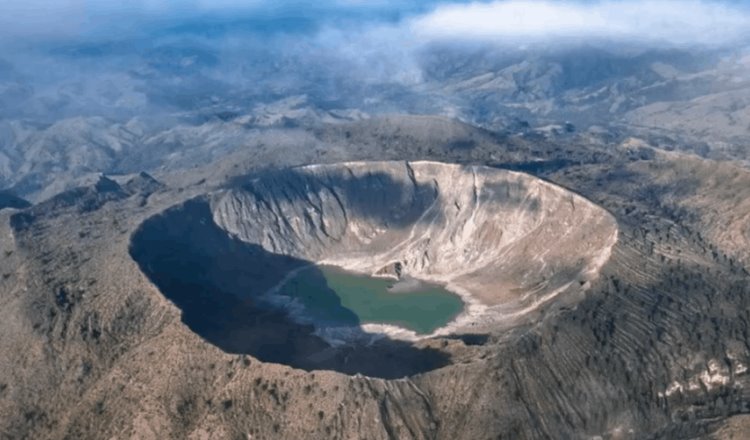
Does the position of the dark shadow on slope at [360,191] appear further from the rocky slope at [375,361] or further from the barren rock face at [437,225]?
the rocky slope at [375,361]

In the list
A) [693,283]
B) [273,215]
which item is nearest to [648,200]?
[693,283]

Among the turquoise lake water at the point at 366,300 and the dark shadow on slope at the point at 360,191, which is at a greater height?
the dark shadow on slope at the point at 360,191

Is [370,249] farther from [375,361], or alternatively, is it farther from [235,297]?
[375,361]

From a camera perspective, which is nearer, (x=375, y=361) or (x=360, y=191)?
(x=375, y=361)

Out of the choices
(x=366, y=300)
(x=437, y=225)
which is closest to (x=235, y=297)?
(x=366, y=300)

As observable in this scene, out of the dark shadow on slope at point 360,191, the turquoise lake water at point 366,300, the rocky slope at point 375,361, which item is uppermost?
the rocky slope at point 375,361

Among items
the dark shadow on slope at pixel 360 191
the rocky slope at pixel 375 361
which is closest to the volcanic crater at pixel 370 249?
the dark shadow on slope at pixel 360 191

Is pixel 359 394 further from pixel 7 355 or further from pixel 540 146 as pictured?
pixel 540 146
